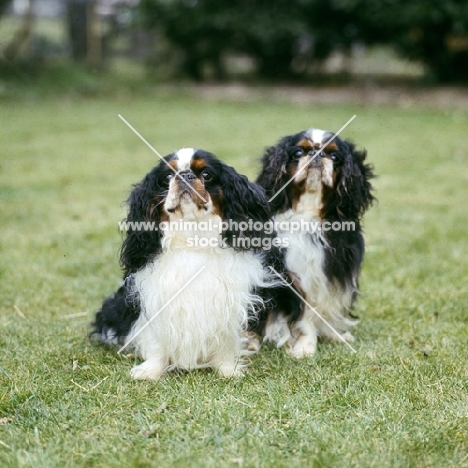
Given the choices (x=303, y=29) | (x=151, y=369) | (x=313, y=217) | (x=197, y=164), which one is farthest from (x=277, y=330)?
(x=303, y=29)

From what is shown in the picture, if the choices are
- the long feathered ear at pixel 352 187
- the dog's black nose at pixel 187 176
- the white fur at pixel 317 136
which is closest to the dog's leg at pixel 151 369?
the dog's black nose at pixel 187 176

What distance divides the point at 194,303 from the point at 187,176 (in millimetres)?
613

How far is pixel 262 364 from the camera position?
3539mm

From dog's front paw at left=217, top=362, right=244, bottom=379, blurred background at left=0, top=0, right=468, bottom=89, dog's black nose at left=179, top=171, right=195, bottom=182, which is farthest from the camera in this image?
blurred background at left=0, top=0, right=468, bottom=89

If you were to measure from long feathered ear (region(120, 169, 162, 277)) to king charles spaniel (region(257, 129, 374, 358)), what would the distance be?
707 millimetres

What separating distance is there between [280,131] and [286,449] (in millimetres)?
8988

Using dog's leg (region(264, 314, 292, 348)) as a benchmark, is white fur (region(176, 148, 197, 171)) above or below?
above

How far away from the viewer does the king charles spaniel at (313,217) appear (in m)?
3.61

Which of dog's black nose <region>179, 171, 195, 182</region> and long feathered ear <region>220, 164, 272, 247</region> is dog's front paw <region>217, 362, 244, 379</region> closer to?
long feathered ear <region>220, 164, 272, 247</region>

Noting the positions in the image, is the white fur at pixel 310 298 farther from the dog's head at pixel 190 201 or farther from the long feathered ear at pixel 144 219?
the long feathered ear at pixel 144 219

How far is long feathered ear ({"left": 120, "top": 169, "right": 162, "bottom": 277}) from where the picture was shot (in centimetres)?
327

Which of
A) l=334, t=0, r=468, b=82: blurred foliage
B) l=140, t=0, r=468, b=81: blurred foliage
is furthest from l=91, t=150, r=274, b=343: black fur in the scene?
l=140, t=0, r=468, b=81: blurred foliage

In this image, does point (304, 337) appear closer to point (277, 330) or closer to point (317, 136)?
point (277, 330)

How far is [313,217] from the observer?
3.65 metres
